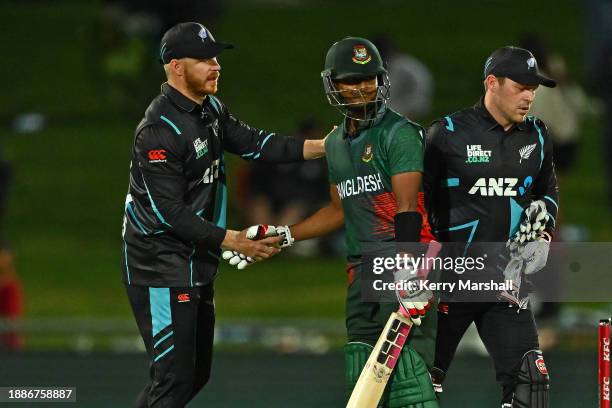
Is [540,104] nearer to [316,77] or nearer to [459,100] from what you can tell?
[459,100]

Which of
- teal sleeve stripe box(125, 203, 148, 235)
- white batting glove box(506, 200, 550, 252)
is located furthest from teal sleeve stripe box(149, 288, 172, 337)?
white batting glove box(506, 200, 550, 252)

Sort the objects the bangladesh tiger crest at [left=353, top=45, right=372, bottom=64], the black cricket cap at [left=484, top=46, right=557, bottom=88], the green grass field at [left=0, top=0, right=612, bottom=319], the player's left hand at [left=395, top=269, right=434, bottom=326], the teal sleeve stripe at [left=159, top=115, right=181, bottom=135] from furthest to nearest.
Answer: the green grass field at [left=0, top=0, right=612, bottom=319] < the teal sleeve stripe at [left=159, top=115, right=181, bottom=135] < the black cricket cap at [left=484, top=46, right=557, bottom=88] < the bangladesh tiger crest at [left=353, top=45, right=372, bottom=64] < the player's left hand at [left=395, top=269, right=434, bottom=326]

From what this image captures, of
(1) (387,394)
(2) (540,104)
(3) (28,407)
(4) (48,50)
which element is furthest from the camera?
(4) (48,50)

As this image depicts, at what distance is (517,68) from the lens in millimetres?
7070

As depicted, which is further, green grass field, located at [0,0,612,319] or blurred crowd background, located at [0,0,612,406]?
green grass field, located at [0,0,612,319]

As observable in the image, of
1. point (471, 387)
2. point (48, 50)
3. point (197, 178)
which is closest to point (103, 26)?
point (48, 50)

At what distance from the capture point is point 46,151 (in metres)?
19.0

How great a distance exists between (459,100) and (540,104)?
890 cm

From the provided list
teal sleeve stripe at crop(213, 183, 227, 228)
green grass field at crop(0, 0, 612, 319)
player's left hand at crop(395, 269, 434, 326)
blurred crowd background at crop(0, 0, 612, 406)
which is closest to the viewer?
player's left hand at crop(395, 269, 434, 326)

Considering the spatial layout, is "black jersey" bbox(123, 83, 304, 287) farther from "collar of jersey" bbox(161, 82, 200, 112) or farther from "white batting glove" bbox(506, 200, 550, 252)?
"white batting glove" bbox(506, 200, 550, 252)

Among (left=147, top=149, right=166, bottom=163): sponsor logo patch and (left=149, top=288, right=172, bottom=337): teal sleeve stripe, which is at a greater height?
(left=147, top=149, right=166, bottom=163): sponsor logo patch

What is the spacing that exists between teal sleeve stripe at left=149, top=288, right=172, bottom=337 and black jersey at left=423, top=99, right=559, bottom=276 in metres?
1.29

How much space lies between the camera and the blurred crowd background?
11883 millimetres

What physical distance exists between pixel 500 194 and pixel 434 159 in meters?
0.34
